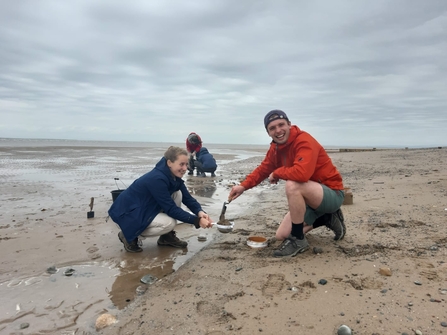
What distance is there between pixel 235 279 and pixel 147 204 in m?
1.74

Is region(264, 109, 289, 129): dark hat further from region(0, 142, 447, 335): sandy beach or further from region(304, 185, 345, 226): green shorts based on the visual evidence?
region(0, 142, 447, 335): sandy beach

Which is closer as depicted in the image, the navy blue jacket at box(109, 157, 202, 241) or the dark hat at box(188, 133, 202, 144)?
the navy blue jacket at box(109, 157, 202, 241)

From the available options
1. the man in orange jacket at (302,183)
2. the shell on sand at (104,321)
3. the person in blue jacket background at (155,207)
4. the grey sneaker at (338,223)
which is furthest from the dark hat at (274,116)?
the shell on sand at (104,321)

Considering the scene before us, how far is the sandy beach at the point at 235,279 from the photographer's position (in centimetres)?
243

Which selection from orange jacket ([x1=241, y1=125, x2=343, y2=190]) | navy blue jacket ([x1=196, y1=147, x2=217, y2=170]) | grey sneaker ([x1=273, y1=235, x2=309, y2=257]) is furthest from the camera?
navy blue jacket ([x1=196, y1=147, x2=217, y2=170])

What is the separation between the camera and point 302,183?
3564mm

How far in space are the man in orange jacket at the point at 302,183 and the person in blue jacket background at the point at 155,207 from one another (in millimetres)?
1083

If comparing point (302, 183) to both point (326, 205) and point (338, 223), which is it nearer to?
point (326, 205)

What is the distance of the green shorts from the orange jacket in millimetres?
99

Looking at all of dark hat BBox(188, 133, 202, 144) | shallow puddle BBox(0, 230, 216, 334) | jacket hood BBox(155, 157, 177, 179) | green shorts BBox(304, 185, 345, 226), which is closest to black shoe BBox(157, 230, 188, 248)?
shallow puddle BBox(0, 230, 216, 334)

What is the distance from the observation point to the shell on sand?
8.61ft

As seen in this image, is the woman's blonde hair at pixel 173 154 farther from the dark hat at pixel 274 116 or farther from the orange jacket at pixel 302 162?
the dark hat at pixel 274 116

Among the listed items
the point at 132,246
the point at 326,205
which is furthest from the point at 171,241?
the point at 326,205

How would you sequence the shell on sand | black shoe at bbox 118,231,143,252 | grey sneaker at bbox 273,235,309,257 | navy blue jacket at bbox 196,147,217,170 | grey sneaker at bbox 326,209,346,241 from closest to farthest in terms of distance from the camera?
the shell on sand
grey sneaker at bbox 273,235,309,257
grey sneaker at bbox 326,209,346,241
black shoe at bbox 118,231,143,252
navy blue jacket at bbox 196,147,217,170
